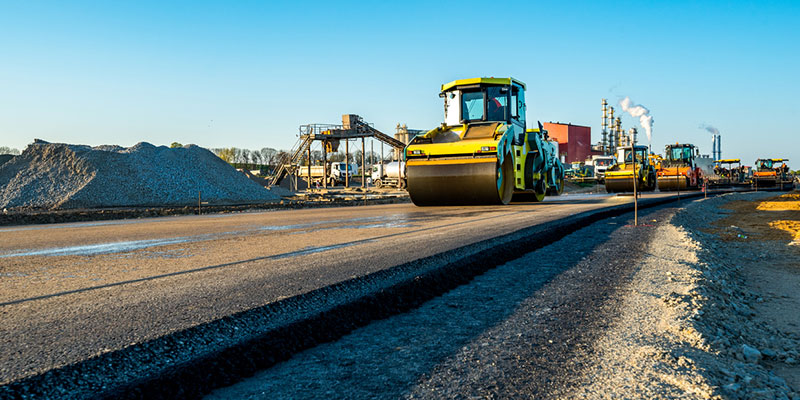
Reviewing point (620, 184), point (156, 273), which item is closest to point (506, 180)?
point (156, 273)

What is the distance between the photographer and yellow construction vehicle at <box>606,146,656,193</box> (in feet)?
96.1

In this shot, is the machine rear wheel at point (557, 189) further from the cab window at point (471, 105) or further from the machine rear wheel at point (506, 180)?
the cab window at point (471, 105)

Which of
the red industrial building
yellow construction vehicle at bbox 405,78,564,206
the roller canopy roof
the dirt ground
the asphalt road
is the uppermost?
the red industrial building

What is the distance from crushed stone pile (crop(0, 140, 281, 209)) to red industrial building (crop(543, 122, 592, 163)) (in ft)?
270

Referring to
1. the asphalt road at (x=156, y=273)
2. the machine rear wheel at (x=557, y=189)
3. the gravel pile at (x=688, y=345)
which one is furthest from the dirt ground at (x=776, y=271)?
the machine rear wheel at (x=557, y=189)

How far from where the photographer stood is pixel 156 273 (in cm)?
468

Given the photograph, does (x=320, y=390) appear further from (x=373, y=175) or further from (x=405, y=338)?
(x=373, y=175)

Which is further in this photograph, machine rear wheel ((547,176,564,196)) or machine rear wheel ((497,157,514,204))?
machine rear wheel ((547,176,564,196))

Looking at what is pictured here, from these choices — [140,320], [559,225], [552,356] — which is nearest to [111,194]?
[559,225]

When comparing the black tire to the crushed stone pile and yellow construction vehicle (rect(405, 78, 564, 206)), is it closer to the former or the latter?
yellow construction vehicle (rect(405, 78, 564, 206))

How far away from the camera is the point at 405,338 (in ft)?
10.4

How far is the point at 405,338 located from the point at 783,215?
19.5 m

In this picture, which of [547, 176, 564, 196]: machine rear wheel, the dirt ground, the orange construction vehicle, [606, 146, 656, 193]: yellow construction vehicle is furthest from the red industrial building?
the dirt ground

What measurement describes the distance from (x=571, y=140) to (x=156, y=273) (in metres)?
102
